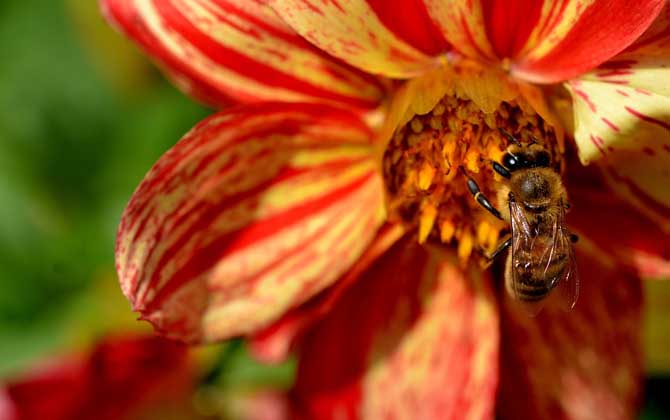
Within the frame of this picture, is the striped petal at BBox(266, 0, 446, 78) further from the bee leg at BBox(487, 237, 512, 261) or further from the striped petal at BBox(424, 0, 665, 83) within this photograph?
the bee leg at BBox(487, 237, 512, 261)

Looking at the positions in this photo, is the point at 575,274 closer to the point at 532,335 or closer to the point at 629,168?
the point at 629,168

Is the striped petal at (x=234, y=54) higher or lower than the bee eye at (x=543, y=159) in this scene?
higher

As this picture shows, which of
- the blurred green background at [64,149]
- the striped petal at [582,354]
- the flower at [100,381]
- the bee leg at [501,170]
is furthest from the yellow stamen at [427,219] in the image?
the blurred green background at [64,149]

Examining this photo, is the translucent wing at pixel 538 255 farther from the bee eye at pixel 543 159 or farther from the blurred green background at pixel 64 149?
the blurred green background at pixel 64 149

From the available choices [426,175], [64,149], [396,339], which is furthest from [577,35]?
[64,149]

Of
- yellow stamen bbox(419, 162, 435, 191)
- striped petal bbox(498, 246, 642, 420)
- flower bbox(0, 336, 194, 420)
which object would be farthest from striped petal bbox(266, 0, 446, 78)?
flower bbox(0, 336, 194, 420)

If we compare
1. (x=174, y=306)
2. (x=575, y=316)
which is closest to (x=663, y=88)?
(x=575, y=316)
